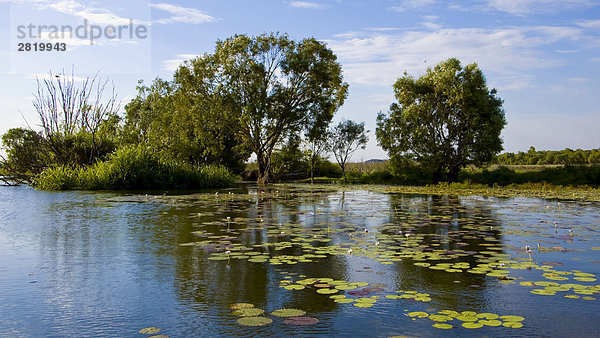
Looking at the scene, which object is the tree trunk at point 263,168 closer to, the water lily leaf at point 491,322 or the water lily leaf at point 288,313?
the water lily leaf at point 288,313

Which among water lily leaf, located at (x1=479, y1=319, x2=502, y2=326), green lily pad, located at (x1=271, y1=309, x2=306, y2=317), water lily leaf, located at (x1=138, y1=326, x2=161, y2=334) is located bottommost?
water lily leaf, located at (x1=479, y1=319, x2=502, y2=326)

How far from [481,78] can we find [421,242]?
30250 mm

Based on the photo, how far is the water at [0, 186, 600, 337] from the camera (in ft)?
11.8

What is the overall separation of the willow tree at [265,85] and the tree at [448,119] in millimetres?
6447

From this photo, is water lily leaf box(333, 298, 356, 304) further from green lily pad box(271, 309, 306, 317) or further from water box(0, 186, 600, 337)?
green lily pad box(271, 309, 306, 317)

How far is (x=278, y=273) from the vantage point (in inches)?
206

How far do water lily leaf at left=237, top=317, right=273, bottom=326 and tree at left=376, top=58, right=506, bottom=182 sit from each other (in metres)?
32.3

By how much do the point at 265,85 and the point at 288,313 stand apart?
110 ft

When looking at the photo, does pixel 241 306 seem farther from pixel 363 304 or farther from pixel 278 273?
pixel 278 273

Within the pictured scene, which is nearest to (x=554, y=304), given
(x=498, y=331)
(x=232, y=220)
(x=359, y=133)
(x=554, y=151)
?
(x=498, y=331)

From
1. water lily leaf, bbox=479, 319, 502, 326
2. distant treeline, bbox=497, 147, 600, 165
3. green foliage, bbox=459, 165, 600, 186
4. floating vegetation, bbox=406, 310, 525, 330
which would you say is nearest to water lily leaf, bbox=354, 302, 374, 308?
floating vegetation, bbox=406, 310, 525, 330

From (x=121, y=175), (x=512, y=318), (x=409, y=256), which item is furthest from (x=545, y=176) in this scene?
(x=512, y=318)

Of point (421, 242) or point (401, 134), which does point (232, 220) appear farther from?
point (401, 134)

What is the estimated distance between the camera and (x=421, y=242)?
291 inches
